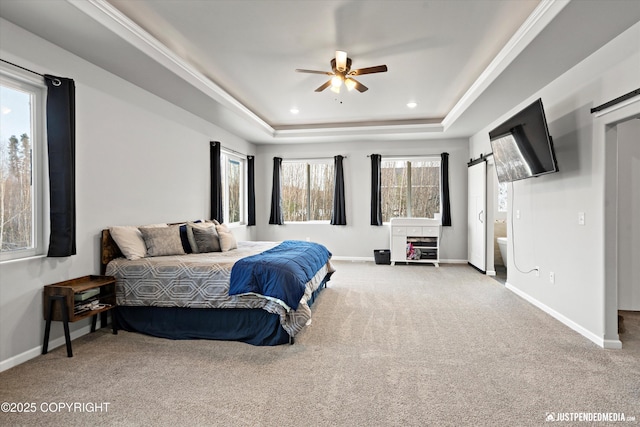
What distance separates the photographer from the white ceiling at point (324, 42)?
256 cm

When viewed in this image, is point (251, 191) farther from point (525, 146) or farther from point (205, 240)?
point (525, 146)

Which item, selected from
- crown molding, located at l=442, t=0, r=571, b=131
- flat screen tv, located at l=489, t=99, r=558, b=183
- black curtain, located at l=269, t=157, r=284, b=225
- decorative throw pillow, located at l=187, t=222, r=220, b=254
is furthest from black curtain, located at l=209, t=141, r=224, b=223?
flat screen tv, located at l=489, t=99, r=558, b=183

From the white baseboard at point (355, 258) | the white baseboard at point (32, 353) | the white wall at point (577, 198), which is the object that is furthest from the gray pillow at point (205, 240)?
the white wall at point (577, 198)

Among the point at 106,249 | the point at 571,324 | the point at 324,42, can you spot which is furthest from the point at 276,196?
the point at 571,324

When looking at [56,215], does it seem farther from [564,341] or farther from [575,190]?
[575,190]

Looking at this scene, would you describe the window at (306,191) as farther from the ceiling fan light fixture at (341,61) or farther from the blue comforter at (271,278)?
the blue comforter at (271,278)

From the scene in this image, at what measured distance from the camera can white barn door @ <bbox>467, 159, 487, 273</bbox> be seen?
229 inches

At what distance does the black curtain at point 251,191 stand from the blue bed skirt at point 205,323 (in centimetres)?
391

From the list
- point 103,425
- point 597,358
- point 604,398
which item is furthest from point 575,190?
point 103,425

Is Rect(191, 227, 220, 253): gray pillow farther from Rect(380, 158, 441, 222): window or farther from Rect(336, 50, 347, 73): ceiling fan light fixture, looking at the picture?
Rect(380, 158, 441, 222): window

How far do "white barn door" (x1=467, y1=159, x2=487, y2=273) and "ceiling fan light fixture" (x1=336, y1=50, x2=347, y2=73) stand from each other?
3.48 m

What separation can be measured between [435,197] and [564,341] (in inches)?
175

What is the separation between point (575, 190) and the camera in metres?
3.27

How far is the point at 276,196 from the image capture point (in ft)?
24.2
